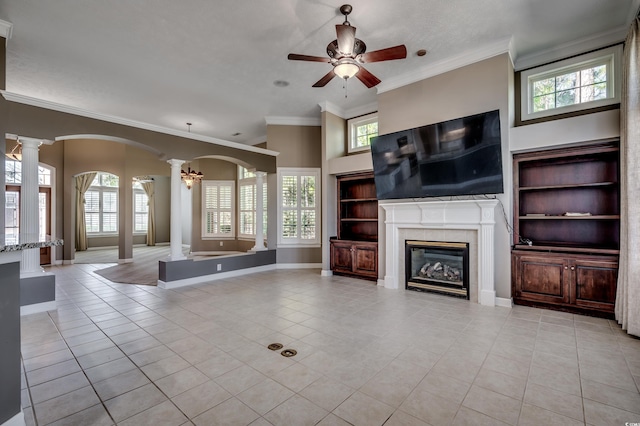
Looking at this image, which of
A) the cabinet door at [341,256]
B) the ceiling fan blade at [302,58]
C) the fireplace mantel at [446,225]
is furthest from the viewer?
the cabinet door at [341,256]

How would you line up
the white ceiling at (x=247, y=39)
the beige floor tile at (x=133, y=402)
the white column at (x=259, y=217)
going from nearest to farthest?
the beige floor tile at (x=133, y=402)
the white ceiling at (x=247, y=39)
the white column at (x=259, y=217)

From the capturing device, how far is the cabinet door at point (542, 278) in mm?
3934

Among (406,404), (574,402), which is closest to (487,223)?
(574,402)

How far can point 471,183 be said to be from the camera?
4391 millimetres

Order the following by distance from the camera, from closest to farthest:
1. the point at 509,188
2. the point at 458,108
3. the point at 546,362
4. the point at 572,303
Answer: the point at 546,362 < the point at 572,303 < the point at 509,188 < the point at 458,108

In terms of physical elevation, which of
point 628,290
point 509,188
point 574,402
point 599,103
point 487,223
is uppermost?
point 599,103

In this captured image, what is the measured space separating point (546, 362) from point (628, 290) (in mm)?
1527

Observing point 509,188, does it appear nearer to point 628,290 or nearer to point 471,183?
point 471,183

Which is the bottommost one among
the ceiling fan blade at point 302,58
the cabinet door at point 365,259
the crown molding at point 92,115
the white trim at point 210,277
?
the white trim at point 210,277

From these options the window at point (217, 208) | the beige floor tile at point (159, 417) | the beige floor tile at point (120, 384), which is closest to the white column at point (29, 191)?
the beige floor tile at point (120, 384)

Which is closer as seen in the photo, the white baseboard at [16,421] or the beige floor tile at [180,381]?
the white baseboard at [16,421]

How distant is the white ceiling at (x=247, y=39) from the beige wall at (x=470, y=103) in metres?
0.21

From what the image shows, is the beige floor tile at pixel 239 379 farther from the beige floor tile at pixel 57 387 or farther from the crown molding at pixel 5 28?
the crown molding at pixel 5 28

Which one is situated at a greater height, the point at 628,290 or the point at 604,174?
the point at 604,174
